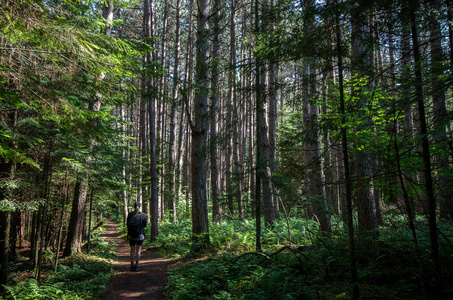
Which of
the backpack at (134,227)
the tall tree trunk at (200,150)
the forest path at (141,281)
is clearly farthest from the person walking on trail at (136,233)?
the tall tree trunk at (200,150)

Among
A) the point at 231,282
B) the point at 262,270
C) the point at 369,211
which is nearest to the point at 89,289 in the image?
the point at 231,282

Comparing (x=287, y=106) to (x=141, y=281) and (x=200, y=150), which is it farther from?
(x=141, y=281)

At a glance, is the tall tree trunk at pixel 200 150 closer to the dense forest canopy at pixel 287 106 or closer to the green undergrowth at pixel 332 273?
the dense forest canopy at pixel 287 106

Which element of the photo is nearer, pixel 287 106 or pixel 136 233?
pixel 287 106

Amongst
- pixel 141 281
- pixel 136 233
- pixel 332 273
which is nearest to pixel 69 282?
pixel 141 281

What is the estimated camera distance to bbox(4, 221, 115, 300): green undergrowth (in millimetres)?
5044

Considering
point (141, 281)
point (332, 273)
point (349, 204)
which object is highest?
point (349, 204)

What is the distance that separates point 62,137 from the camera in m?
6.07

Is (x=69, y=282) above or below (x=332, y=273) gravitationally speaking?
below

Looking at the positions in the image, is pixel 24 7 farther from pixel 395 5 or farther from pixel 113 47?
pixel 395 5

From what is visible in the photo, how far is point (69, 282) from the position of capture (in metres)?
6.04

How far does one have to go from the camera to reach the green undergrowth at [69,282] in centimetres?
504

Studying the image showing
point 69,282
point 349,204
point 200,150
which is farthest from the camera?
point 200,150

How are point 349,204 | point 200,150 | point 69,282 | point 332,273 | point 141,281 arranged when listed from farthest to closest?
point 200,150 → point 141,281 → point 69,282 → point 332,273 → point 349,204
